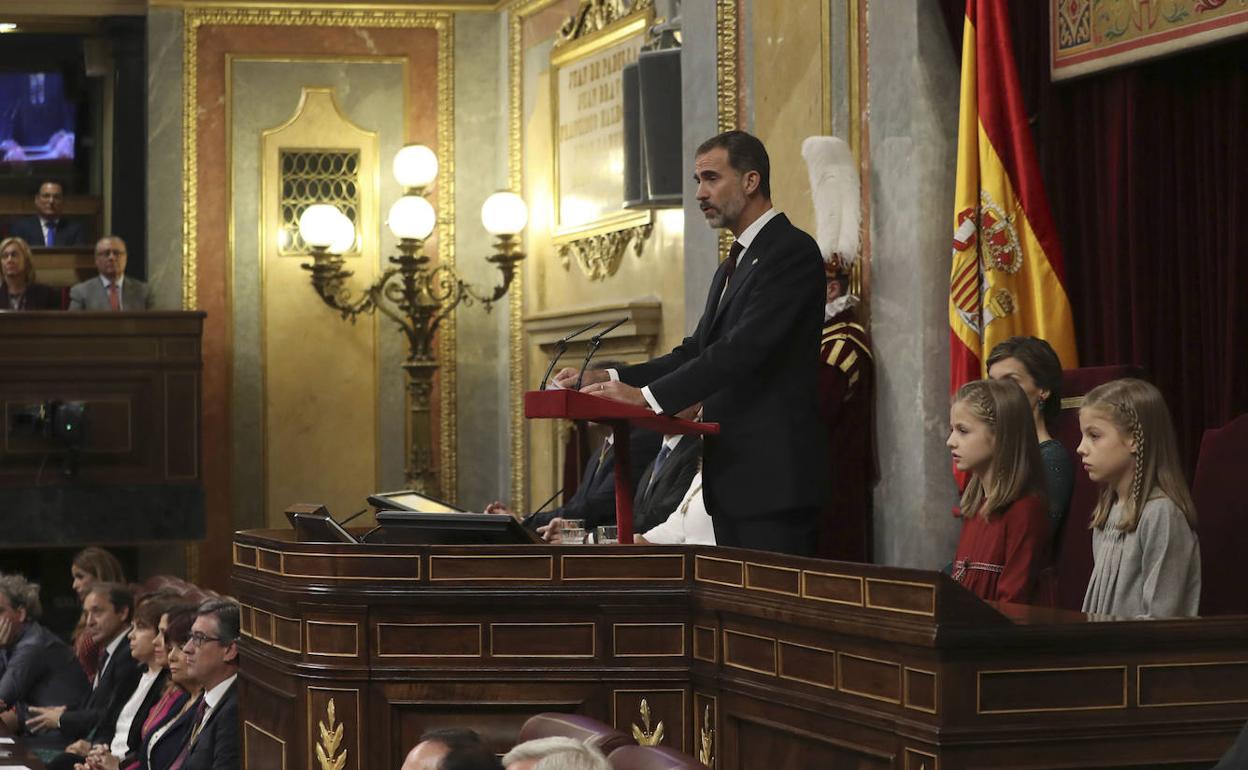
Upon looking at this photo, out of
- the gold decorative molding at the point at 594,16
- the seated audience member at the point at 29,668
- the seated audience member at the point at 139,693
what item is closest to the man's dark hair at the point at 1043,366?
the seated audience member at the point at 139,693

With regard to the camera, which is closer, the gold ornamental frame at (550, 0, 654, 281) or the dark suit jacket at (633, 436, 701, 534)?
the dark suit jacket at (633, 436, 701, 534)

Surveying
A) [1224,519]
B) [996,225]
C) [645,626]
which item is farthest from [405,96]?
[1224,519]

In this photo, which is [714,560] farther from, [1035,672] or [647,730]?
[1035,672]

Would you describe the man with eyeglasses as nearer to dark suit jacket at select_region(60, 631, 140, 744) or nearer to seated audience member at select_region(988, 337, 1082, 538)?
dark suit jacket at select_region(60, 631, 140, 744)

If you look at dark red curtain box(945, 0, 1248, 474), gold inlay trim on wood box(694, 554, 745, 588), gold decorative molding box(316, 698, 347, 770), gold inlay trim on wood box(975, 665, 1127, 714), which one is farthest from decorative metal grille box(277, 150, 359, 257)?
gold inlay trim on wood box(975, 665, 1127, 714)

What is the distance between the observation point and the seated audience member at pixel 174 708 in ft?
17.1

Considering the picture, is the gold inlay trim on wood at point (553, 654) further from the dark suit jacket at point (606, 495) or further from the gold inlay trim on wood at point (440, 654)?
the dark suit jacket at point (606, 495)

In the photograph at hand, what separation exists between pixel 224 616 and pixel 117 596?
6.21 feet

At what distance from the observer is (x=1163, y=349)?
558cm

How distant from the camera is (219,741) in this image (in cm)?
497

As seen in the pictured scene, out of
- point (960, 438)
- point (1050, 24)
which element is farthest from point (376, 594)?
point (1050, 24)

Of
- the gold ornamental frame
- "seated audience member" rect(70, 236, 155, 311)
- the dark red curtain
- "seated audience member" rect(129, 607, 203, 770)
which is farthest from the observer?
"seated audience member" rect(70, 236, 155, 311)

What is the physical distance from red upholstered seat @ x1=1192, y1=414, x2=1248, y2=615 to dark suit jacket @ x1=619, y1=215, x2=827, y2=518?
0.86 m

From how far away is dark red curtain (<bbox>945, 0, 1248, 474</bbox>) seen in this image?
535 centimetres
